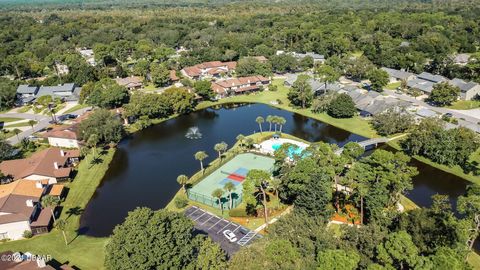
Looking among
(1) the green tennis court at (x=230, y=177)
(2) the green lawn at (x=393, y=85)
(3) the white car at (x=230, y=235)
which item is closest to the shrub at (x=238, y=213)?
(1) the green tennis court at (x=230, y=177)

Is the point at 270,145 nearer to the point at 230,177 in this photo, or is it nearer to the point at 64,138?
the point at 230,177

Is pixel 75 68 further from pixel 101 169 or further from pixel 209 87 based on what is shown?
pixel 101 169

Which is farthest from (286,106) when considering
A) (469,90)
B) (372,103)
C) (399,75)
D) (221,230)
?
(221,230)

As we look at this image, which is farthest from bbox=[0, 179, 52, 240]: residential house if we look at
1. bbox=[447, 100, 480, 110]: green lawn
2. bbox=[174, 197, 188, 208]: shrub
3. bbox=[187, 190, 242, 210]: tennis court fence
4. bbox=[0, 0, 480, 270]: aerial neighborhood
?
bbox=[447, 100, 480, 110]: green lawn

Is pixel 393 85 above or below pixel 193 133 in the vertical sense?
below

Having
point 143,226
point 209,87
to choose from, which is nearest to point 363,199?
point 143,226

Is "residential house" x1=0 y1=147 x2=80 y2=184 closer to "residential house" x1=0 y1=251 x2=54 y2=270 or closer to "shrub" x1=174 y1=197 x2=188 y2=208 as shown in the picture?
"shrub" x1=174 y1=197 x2=188 y2=208

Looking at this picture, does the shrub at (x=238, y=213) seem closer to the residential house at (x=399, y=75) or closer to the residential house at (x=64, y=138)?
the residential house at (x=64, y=138)
